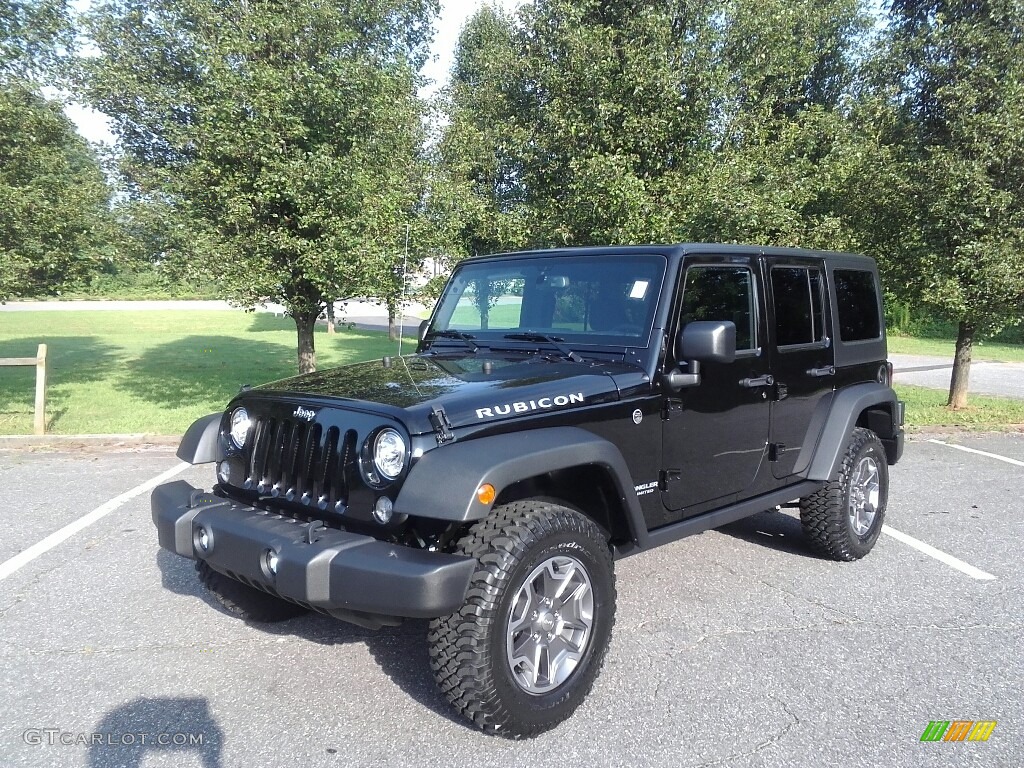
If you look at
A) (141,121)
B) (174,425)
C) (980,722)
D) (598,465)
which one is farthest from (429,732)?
(141,121)

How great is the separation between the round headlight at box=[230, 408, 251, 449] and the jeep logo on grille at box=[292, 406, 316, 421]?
396 mm

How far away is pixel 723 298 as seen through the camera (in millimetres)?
4047

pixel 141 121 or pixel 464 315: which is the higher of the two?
pixel 141 121

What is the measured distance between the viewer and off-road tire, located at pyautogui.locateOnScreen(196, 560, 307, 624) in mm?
3791

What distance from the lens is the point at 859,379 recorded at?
16.5 feet

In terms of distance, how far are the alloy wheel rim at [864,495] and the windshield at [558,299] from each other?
6.70 feet

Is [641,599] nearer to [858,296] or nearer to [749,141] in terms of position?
[858,296]

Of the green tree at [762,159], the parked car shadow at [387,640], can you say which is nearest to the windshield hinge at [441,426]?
the parked car shadow at [387,640]

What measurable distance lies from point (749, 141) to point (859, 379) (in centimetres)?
618

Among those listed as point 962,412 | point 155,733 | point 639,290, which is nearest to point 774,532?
point 639,290

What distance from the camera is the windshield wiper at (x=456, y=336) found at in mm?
4269

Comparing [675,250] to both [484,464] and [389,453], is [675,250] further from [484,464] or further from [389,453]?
[389,453]

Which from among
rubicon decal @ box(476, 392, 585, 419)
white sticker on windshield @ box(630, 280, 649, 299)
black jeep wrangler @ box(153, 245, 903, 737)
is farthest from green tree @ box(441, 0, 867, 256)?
rubicon decal @ box(476, 392, 585, 419)

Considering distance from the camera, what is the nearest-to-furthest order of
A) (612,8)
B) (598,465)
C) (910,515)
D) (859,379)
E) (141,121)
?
(598,465), (859,379), (910,515), (141,121), (612,8)
